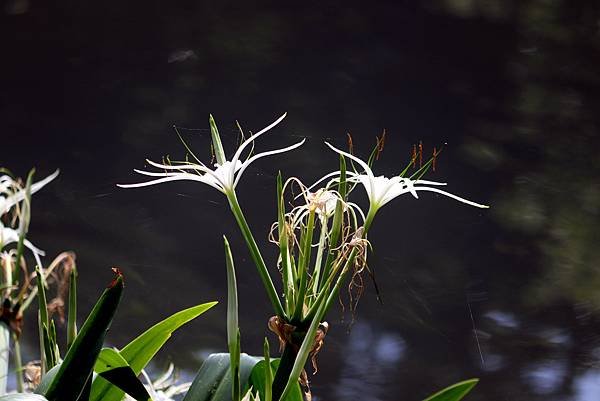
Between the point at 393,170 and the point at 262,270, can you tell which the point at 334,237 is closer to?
the point at 262,270

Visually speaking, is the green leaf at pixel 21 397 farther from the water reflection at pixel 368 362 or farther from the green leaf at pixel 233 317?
the water reflection at pixel 368 362

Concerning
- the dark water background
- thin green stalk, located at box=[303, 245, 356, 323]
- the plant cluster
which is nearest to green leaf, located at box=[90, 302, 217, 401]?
the plant cluster

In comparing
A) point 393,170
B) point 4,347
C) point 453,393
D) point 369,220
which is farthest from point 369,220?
point 393,170

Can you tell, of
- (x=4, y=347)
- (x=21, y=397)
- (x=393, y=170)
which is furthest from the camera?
(x=393, y=170)

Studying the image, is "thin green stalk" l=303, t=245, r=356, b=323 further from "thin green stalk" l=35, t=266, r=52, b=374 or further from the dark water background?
the dark water background

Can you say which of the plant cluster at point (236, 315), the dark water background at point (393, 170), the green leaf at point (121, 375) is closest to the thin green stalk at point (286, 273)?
the plant cluster at point (236, 315)

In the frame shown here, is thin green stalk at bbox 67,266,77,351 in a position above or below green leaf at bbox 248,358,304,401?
above

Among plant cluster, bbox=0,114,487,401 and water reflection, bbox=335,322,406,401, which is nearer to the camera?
plant cluster, bbox=0,114,487,401
